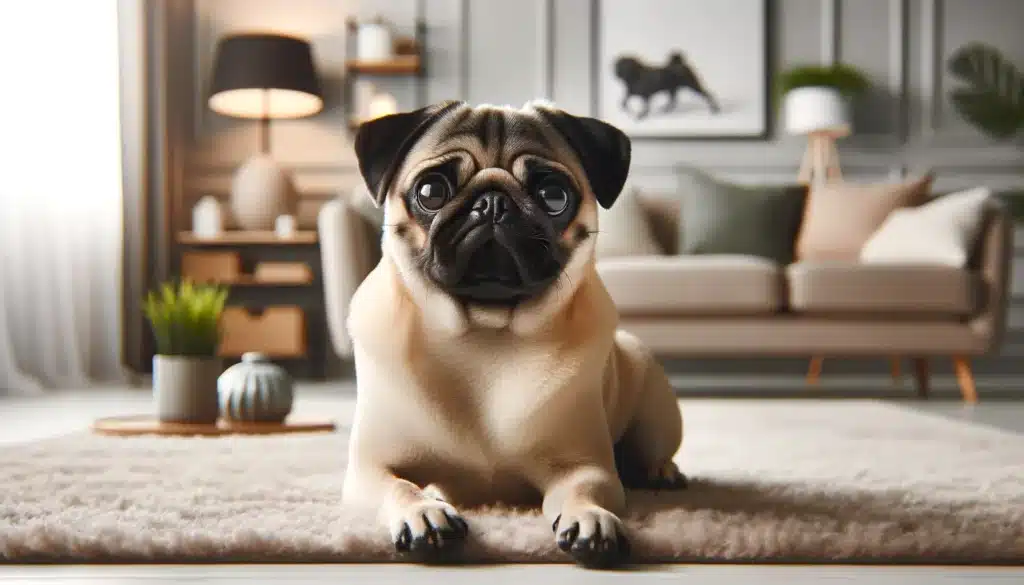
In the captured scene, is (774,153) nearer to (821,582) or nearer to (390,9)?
(390,9)

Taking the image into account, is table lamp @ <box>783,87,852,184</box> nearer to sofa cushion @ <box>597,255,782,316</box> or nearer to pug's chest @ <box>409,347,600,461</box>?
sofa cushion @ <box>597,255,782,316</box>

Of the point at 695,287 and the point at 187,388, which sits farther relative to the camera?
the point at 695,287

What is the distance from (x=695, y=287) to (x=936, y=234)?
0.92 metres

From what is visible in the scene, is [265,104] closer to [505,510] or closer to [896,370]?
[896,370]

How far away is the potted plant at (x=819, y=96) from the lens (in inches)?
170

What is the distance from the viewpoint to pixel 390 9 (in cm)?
486

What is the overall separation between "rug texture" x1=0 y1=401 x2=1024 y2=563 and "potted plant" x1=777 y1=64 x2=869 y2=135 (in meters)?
2.69

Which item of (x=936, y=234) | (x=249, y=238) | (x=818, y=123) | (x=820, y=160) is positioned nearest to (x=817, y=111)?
(x=818, y=123)

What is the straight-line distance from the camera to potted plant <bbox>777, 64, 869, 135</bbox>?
4309mm

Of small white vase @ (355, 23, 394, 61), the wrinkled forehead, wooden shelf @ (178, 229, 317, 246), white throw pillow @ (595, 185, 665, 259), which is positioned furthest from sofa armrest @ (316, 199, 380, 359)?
the wrinkled forehead

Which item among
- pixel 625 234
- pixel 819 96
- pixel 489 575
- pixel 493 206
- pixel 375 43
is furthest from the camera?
pixel 375 43

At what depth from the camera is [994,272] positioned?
10.9 feet

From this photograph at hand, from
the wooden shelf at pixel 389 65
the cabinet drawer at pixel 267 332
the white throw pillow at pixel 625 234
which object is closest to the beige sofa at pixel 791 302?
the white throw pillow at pixel 625 234

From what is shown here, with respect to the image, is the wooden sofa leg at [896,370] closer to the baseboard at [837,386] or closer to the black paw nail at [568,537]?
the baseboard at [837,386]
